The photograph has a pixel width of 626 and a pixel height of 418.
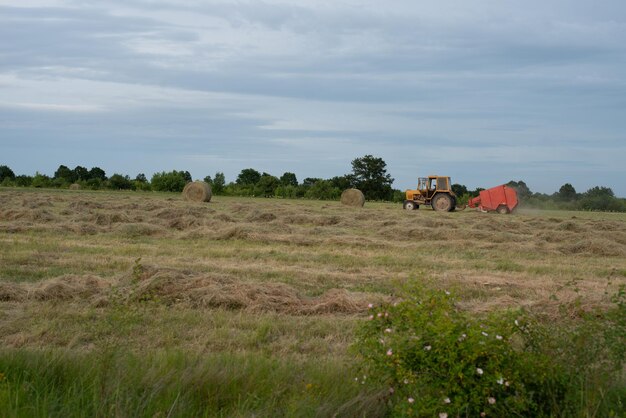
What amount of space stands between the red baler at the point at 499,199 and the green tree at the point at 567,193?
2156cm

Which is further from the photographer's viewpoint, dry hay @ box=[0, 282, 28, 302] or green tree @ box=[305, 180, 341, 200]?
green tree @ box=[305, 180, 341, 200]

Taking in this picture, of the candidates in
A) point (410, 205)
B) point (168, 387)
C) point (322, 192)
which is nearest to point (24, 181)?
point (322, 192)

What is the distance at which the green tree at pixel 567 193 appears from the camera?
61.3 meters

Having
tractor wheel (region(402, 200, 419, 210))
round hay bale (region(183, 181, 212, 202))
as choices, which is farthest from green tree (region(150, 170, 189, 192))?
tractor wheel (region(402, 200, 419, 210))

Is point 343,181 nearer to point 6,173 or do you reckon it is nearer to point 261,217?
point 6,173

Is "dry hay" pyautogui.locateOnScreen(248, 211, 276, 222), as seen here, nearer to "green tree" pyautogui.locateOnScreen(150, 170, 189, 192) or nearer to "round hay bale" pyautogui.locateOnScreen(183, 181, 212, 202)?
"round hay bale" pyautogui.locateOnScreen(183, 181, 212, 202)

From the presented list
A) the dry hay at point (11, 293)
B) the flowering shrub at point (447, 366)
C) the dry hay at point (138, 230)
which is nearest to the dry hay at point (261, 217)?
the dry hay at point (138, 230)

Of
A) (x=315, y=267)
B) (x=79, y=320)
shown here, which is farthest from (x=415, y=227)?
(x=79, y=320)

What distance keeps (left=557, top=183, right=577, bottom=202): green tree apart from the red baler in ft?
70.7

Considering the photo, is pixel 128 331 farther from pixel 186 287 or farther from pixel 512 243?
pixel 512 243

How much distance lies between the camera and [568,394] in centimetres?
489

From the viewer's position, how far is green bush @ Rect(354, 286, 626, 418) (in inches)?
180

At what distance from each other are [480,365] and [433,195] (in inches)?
1500

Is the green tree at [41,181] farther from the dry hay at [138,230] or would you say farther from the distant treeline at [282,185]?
the dry hay at [138,230]
